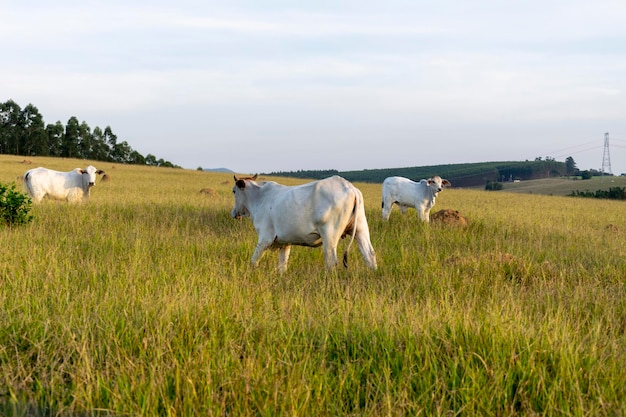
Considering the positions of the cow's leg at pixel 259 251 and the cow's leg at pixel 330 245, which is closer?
the cow's leg at pixel 330 245

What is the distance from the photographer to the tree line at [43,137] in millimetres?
69875

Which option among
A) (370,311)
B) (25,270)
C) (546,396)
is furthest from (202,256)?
(546,396)

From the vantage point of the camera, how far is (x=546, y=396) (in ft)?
10.7

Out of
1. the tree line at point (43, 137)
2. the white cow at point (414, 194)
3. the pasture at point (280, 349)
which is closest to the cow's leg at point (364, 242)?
the pasture at point (280, 349)

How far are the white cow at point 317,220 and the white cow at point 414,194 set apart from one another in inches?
291

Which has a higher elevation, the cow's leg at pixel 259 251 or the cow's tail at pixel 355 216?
the cow's tail at pixel 355 216

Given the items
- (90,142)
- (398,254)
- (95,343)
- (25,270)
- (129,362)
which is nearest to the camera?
(129,362)

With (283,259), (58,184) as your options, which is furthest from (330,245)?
(58,184)

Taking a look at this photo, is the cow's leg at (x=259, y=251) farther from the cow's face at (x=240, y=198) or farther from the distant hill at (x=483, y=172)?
the distant hill at (x=483, y=172)

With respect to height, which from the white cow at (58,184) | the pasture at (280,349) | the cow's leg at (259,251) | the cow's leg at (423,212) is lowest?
the pasture at (280,349)

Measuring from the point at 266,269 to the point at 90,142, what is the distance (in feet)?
255

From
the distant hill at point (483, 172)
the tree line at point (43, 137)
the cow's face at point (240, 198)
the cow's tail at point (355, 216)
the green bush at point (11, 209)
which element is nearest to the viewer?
the cow's tail at point (355, 216)

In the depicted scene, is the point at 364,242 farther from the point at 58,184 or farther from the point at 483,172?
the point at 483,172

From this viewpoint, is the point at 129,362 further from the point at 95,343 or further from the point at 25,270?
the point at 25,270
